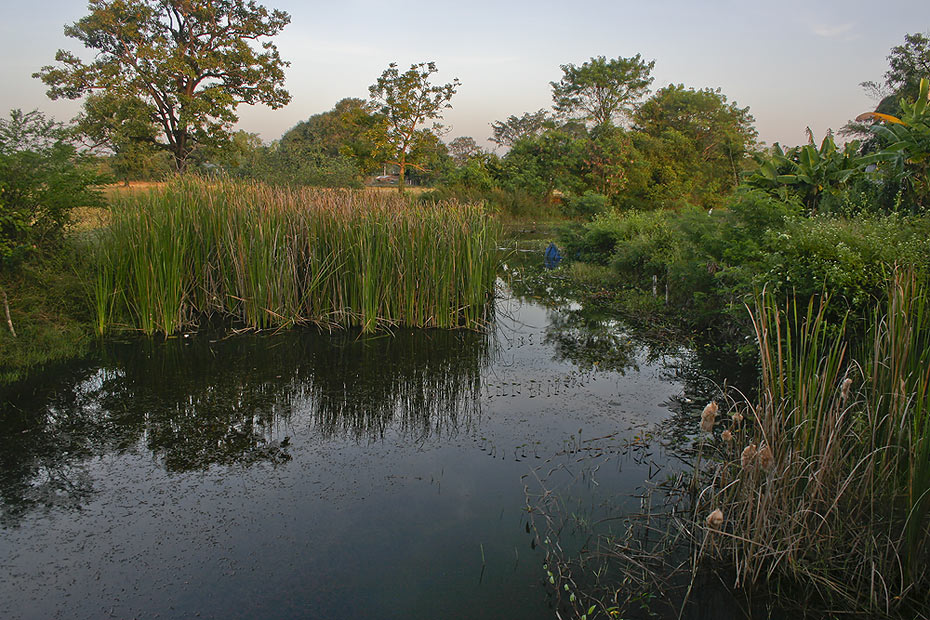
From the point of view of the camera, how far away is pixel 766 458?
8.51 feet

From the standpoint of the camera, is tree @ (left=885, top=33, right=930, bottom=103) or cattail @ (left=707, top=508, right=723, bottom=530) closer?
cattail @ (left=707, top=508, right=723, bottom=530)

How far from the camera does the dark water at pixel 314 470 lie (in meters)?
2.73

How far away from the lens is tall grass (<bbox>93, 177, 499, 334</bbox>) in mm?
6621

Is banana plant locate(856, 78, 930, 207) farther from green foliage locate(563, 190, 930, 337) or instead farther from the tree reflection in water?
the tree reflection in water

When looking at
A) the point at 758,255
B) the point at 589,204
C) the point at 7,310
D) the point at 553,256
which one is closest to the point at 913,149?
the point at 758,255

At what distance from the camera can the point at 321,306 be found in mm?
7289

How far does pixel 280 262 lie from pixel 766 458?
5662mm

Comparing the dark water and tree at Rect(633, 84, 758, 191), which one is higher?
tree at Rect(633, 84, 758, 191)

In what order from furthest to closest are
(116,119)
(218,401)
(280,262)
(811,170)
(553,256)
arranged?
(116,119)
(553,256)
(811,170)
(280,262)
(218,401)

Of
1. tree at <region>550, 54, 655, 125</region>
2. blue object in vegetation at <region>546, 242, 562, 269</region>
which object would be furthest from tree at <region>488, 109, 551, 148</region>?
blue object in vegetation at <region>546, 242, 562, 269</region>

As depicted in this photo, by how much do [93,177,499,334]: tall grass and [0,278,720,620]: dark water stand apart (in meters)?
0.71

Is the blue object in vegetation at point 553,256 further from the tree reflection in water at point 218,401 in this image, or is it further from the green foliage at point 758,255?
the tree reflection in water at point 218,401

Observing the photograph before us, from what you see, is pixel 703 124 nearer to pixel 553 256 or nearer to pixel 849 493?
pixel 553 256

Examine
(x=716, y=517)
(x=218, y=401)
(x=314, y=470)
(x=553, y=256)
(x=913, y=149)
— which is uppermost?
(x=913, y=149)
